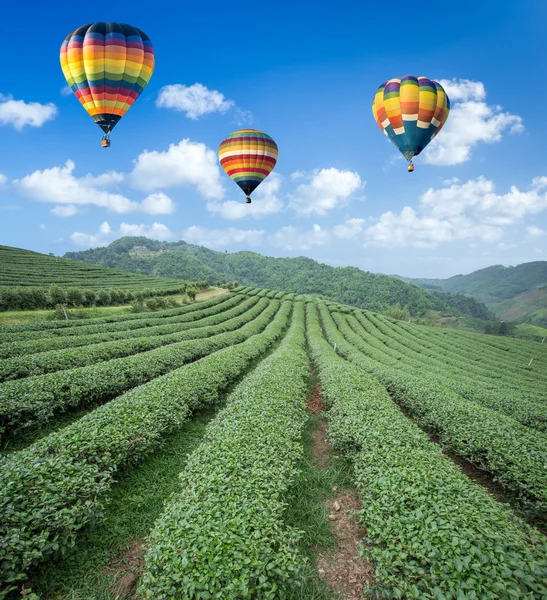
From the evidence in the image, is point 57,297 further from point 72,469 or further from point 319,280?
point 319,280

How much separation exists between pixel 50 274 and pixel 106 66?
51957 mm

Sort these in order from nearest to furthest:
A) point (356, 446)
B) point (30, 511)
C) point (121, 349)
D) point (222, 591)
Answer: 1. point (222, 591)
2. point (30, 511)
3. point (356, 446)
4. point (121, 349)

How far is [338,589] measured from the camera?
4.58 m

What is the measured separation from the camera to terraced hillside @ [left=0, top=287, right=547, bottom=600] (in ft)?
12.1

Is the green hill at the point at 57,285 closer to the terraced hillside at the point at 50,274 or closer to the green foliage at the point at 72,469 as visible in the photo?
the terraced hillside at the point at 50,274

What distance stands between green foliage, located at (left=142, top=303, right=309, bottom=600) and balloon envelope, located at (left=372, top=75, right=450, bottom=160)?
14.9 metres

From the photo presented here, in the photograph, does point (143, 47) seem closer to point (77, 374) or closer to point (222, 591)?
point (77, 374)

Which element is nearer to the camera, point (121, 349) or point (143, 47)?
point (143, 47)

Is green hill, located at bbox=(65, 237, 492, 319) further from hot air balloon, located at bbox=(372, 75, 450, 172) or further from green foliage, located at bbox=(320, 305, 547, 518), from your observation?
green foliage, located at bbox=(320, 305, 547, 518)

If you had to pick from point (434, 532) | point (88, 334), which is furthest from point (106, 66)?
point (434, 532)

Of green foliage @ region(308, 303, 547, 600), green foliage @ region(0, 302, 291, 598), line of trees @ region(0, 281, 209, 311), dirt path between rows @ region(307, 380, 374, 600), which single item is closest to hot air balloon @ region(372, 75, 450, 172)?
green foliage @ region(308, 303, 547, 600)

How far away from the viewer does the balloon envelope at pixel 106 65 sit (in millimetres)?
12891

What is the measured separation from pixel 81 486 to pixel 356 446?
6117 mm

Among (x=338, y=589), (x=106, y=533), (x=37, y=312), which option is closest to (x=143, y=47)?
(x=106, y=533)
